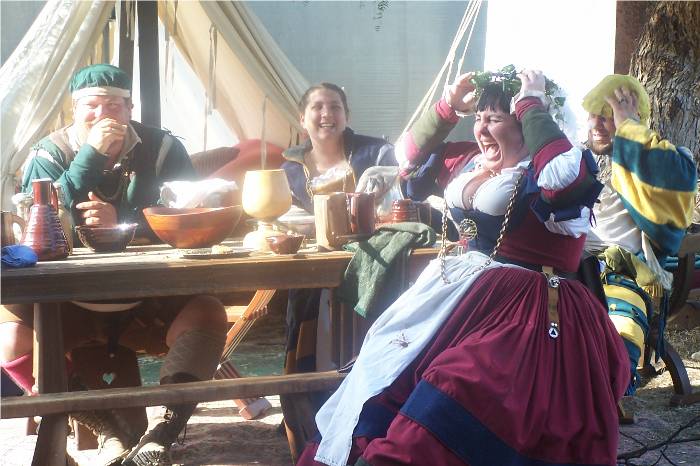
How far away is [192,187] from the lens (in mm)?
3119

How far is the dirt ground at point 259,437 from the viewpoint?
338 centimetres

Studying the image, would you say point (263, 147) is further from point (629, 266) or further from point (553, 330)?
point (553, 330)

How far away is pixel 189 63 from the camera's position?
20.0 feet

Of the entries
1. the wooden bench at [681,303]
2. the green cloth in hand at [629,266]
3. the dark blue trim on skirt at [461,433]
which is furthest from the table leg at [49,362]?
the wooden bench at [681,303]

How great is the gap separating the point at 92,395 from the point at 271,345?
258 centimetres

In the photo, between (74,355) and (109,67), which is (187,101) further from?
(74,355)

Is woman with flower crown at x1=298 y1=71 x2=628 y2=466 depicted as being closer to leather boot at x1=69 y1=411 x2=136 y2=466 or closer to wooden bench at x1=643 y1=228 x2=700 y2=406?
leather boot at x1=69 y1=411 x2=136 y2=466

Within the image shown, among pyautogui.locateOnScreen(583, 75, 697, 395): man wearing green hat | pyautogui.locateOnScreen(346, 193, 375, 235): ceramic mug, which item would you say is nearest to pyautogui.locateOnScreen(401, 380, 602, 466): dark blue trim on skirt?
pyautogui.locateOnScreen(346, 193, 375, 235): ceramic mug

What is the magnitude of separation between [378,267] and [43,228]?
1.18 meters

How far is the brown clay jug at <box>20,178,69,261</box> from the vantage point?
2840 millimetres

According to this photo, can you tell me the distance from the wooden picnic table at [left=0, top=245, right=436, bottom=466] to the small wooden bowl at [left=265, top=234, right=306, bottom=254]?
33 millimetres

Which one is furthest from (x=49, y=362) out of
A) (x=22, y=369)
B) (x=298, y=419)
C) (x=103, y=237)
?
(x=298, y=419)

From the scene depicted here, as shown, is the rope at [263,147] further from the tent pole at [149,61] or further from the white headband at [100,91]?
the white headband at [100,91]

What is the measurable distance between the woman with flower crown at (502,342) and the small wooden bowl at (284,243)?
1.85 feet
